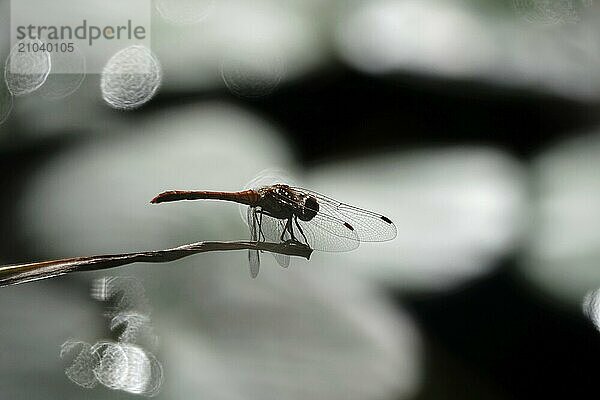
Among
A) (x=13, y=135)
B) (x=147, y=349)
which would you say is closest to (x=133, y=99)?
(x=13, y=135)

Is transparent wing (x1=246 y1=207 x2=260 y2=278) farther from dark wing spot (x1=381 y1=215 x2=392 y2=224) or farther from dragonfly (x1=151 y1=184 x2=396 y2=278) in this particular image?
dark wing spot (x1=381 y1=215 x2=392 y2=224)

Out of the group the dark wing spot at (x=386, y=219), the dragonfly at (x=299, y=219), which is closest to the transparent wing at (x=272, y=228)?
the dragonfly at (x=299, y=219)

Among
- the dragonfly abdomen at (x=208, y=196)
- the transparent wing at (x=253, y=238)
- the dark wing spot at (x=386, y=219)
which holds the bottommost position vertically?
the transparent wing at (x=253, y=238)

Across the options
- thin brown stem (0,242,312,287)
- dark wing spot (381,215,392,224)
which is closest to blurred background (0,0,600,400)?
dark wing spot (381,215,392,224)

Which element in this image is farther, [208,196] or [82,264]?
[208,196]

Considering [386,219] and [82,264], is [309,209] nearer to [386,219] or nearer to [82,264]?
[386,219]

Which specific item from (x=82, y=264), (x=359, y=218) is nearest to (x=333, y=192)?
(x=359, y=218)

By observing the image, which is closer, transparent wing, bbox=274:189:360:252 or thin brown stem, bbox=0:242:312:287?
thin brown stem, bbox=0:242:312:287

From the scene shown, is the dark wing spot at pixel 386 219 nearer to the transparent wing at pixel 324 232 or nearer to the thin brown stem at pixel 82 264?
the transparent wing at pixel 324 232
